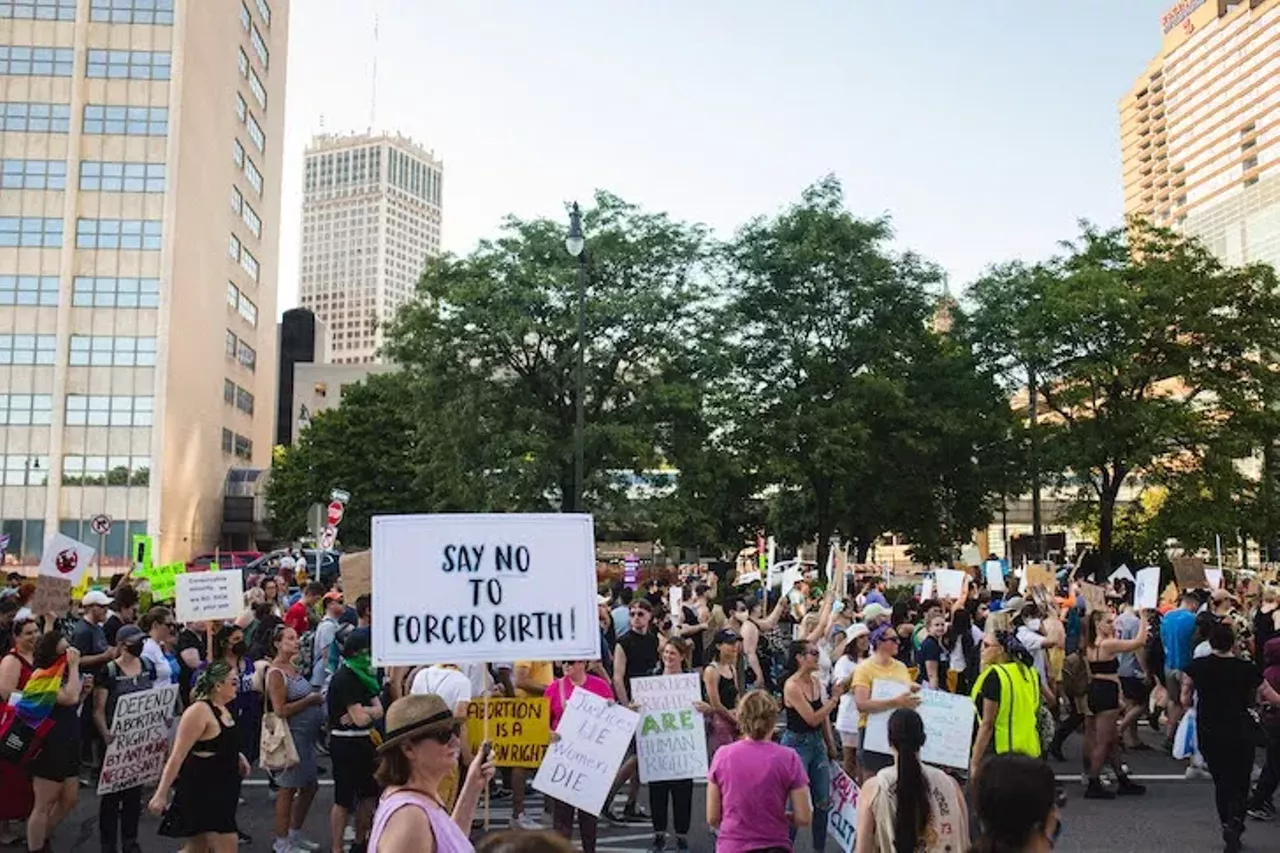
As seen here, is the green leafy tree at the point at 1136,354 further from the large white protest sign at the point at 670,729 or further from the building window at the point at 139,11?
the building window at the point at 139,11

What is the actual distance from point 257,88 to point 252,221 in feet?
30.8

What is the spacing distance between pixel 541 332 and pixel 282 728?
29271 mm

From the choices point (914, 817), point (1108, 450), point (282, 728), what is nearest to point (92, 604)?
point (282, 728)

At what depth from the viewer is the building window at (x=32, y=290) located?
62344mm

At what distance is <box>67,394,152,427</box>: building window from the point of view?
62.3 m

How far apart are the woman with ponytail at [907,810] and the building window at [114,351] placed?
6377 cm

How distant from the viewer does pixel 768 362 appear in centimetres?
4188

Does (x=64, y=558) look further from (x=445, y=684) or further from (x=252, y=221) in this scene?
(x=252, y=221)

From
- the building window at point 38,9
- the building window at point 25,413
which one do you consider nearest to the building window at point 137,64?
the building window at point 38,9

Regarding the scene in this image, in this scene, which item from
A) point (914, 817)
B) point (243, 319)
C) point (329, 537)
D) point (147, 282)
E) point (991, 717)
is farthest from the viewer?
point (243, 319)

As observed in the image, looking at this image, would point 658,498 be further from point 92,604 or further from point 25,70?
point 25,70

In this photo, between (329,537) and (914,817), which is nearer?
(914,817)

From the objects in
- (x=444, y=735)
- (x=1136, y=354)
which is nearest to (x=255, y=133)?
(x=1136, y=354)

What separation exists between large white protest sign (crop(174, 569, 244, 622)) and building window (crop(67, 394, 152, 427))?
174ft
